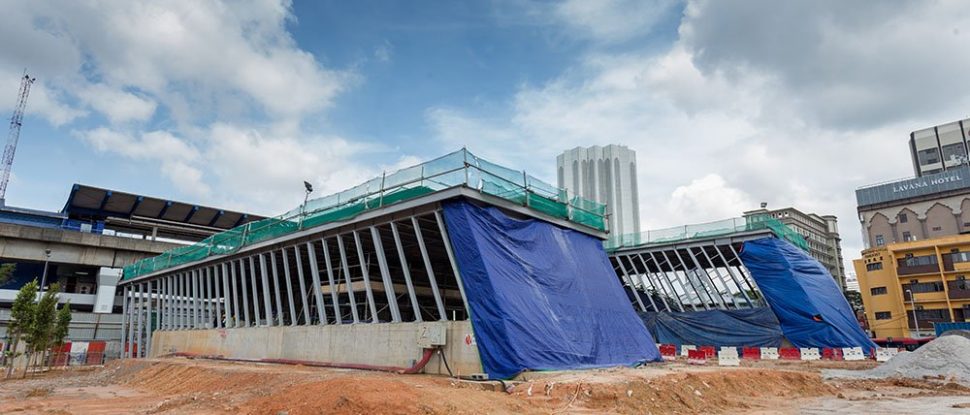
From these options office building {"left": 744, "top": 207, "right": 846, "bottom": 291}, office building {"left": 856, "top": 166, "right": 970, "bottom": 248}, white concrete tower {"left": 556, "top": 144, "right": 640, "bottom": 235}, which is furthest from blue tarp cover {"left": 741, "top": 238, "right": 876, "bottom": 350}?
office building {"left": 744, "top": 207, "right": 846, "bottom": 291}

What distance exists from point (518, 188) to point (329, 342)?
32.8 feet

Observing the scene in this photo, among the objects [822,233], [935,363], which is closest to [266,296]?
[935,363]

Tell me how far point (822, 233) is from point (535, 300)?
121543 mm

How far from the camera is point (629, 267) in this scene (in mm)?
39688

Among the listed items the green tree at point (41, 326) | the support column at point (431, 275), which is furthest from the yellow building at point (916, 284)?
the green tree at point (41, 326)

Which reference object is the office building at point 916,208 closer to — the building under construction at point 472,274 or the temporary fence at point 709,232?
the temporary fence at point 709,232

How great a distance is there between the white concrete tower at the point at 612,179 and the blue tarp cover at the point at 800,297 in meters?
73.4

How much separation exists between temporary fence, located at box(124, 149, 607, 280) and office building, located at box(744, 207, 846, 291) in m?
98.6

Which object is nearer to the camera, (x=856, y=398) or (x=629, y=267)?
(x=856, y=398)

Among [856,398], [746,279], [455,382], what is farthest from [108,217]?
[856,398]

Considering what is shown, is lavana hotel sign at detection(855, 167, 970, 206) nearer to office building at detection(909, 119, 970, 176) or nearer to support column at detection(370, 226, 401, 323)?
office building at detection(909, 119, 970, 176)

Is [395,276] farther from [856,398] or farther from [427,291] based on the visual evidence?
[856,398]

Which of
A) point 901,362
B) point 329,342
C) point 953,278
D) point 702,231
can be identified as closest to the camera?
point 901,362

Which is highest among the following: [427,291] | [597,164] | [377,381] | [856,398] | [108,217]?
[597,164]
